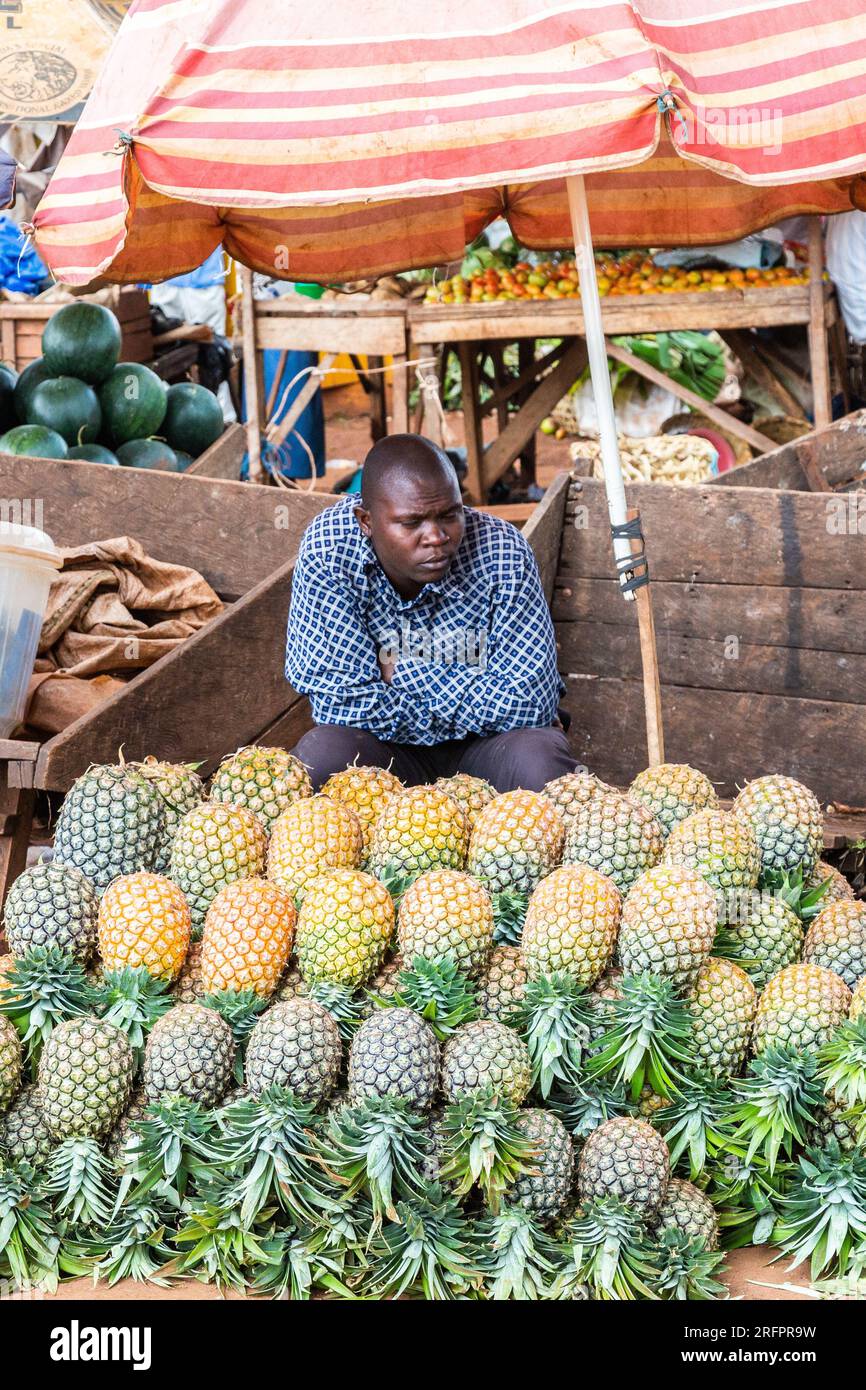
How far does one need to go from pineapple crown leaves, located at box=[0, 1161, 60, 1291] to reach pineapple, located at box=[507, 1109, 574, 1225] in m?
0.85

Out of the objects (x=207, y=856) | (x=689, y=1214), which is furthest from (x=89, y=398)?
(x=689, y=1214)

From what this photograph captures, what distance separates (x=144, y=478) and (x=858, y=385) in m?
5.27

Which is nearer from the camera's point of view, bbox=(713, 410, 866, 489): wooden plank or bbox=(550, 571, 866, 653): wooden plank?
bbox=(550, 571, 866, 653): wooden plank

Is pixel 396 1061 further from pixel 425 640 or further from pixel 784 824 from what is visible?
pixel 425 640

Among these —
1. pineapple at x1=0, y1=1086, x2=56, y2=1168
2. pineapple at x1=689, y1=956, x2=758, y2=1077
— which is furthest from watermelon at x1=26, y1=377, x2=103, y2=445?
pineapple at x1=689, y1=956, x2=758, y2=1077

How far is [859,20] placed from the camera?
2850 mm

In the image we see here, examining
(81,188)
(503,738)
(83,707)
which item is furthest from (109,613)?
(81,188)

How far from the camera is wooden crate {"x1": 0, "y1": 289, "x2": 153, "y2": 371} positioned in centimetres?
806

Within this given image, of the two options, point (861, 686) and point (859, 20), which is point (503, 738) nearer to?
point (861, 686)

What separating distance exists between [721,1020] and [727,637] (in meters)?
2.42

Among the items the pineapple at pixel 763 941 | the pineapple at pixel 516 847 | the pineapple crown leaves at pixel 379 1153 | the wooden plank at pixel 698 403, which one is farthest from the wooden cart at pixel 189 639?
the wooden plank at pixel 698 403

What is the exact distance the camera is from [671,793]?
3.15m

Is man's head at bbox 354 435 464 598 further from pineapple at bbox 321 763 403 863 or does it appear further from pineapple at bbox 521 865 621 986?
pineapple at bbox 521 865 621 986

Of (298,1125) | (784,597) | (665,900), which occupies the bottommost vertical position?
(298,1125)
